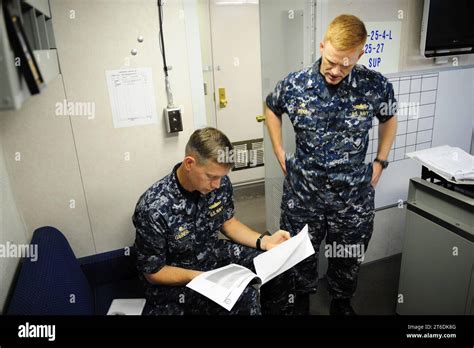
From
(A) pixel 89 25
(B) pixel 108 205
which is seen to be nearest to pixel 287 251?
(B) pixel 108 205

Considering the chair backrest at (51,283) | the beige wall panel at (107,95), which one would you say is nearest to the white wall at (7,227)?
the chair backrest at (51,283)

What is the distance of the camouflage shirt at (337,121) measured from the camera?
159 centimetres

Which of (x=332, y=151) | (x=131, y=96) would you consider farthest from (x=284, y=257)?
(x=131, y=96)

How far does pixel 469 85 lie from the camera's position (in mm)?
2270

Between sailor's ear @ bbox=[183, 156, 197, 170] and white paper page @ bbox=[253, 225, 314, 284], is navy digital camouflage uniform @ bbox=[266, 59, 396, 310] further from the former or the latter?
sailor's ear @ bbox=[183, 156, 197, 170]

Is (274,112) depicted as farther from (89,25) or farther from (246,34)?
(246,34)

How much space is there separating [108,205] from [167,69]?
769 mm

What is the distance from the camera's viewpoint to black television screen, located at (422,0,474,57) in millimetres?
1942

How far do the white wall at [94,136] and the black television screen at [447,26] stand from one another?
1373 millimetres

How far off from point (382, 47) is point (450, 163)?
0.77 m

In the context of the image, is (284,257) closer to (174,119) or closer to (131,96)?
(174,119)

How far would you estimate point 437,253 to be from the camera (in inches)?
64.2

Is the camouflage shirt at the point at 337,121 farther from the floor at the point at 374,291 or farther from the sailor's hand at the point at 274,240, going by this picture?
the floor at the point at 374,291

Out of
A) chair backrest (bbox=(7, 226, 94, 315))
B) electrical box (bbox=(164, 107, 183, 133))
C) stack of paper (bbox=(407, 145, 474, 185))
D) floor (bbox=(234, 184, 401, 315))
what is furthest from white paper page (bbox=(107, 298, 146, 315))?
stack of paper (bbox=(407, 145, 474, 185))
